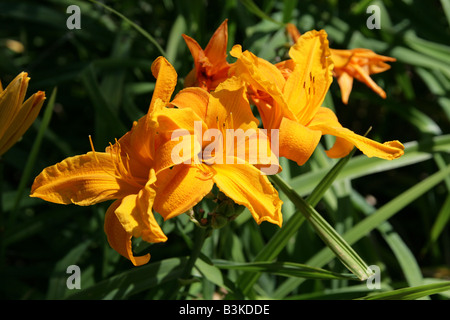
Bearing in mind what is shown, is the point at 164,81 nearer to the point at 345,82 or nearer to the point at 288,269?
the point at 288,269

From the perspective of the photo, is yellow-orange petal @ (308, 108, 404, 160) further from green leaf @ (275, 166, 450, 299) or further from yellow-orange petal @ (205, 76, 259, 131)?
green leaf @ (275, 166, 450, 299)

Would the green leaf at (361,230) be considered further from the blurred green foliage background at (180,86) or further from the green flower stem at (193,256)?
the green flower stem at (193,256)

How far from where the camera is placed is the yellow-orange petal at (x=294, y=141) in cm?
67

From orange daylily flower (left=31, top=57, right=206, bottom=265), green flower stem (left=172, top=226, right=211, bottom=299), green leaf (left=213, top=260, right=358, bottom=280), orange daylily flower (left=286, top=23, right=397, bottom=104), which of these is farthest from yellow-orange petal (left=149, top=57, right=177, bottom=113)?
orange daylily flower (left=286, top=23, right=397, bottom=104)

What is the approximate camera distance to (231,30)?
121 cm

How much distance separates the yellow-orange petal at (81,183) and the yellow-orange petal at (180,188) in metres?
0.07

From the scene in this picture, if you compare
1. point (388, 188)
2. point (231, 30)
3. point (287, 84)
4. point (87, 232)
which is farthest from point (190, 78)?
point (388, 188)

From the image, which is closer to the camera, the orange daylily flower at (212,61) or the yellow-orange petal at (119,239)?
the yellow-orange petal at (119,239)

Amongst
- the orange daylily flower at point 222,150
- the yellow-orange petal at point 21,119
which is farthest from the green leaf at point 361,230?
the yellow-orange petal at point 21,119

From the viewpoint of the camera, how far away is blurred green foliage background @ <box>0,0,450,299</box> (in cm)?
109

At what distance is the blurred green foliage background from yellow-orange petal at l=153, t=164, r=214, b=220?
0.27 meters

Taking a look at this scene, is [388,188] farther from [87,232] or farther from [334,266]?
[87,232]

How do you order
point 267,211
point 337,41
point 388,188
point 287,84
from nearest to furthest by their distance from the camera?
point 267,211, point 287,84, point 337,41, point 388,188
